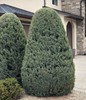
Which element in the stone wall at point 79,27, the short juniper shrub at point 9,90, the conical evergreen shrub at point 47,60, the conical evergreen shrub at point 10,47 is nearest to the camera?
the short juniper shrub at point 9,90

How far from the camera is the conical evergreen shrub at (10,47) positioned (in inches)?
223

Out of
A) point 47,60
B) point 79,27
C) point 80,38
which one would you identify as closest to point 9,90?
point 47,60

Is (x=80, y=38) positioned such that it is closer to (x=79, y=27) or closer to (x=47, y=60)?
(x=79, y=27)

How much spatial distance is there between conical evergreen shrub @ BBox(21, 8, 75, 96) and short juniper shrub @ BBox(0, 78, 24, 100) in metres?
0.31

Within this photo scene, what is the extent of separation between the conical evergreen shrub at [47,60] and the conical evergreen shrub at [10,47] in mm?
406

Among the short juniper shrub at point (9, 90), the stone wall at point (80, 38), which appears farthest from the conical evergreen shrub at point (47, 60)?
the stone wall at point (80, 38)

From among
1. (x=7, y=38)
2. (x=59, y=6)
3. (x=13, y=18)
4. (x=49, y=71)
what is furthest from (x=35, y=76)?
(x=59, y=6)

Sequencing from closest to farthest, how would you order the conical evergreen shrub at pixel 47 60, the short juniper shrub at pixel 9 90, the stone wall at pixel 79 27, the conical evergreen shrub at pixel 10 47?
the short juniper shrub at pixel 9 90 < the conical evergreen shrub at pixel 47 60 < the conical evergreen shrub at pixel 10 47 < the stone wall at pixel 79 27

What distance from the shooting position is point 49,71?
17.1ft

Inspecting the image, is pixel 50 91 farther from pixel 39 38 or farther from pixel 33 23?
pixel 33 23

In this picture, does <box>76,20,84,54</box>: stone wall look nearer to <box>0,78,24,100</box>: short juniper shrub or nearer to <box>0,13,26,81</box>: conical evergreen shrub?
<box>0,13,26,81</box>: conical evergreen shrub

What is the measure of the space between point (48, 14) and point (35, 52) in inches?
40.5

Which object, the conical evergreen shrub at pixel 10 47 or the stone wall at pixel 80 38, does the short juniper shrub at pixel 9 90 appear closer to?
the conical evergreen shrub at pixel 10 47

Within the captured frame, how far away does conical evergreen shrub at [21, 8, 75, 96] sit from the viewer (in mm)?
5250
